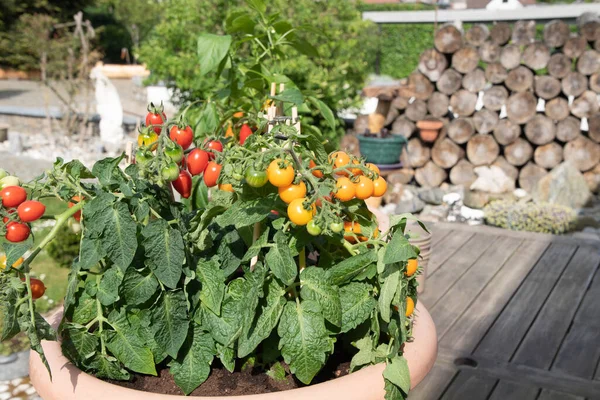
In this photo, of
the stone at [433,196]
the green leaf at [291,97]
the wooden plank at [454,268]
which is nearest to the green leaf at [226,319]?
the green leaf at [291,97]

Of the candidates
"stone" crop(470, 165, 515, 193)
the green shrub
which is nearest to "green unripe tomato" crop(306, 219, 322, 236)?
the green shrub

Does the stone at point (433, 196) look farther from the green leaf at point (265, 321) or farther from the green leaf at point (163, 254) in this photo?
the green leaf at point (163, 254)

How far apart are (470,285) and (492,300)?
0.17 meters

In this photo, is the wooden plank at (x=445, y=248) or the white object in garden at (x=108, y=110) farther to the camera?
the white object in garden at (x=108, y=110)

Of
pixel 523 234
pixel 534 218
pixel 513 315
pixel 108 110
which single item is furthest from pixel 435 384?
pixel 108 110

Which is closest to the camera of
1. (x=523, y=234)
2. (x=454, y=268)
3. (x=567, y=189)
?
(x=454, y=268)

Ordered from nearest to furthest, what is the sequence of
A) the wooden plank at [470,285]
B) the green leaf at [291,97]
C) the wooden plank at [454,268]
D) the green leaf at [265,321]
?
the green leaf at [265,321], the green leaf at [291,97], the wooden plank at [470,285], the wooden plank at [454,268]

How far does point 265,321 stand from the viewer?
1051mm

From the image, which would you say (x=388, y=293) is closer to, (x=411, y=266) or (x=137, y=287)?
(x=411, y=266)

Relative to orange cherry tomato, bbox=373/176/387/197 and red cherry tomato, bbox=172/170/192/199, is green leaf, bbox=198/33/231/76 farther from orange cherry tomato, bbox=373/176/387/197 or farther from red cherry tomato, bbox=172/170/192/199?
orange cherry tomato, bbox=373/176/387/197

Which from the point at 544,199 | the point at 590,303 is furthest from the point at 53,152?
the point at 590,303

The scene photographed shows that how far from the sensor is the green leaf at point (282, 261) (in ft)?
3.28

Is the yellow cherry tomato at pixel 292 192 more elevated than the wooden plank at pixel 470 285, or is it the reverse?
the yellow cherry tomato at pixel 292 192

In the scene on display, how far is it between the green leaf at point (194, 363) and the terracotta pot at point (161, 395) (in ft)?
0.39
